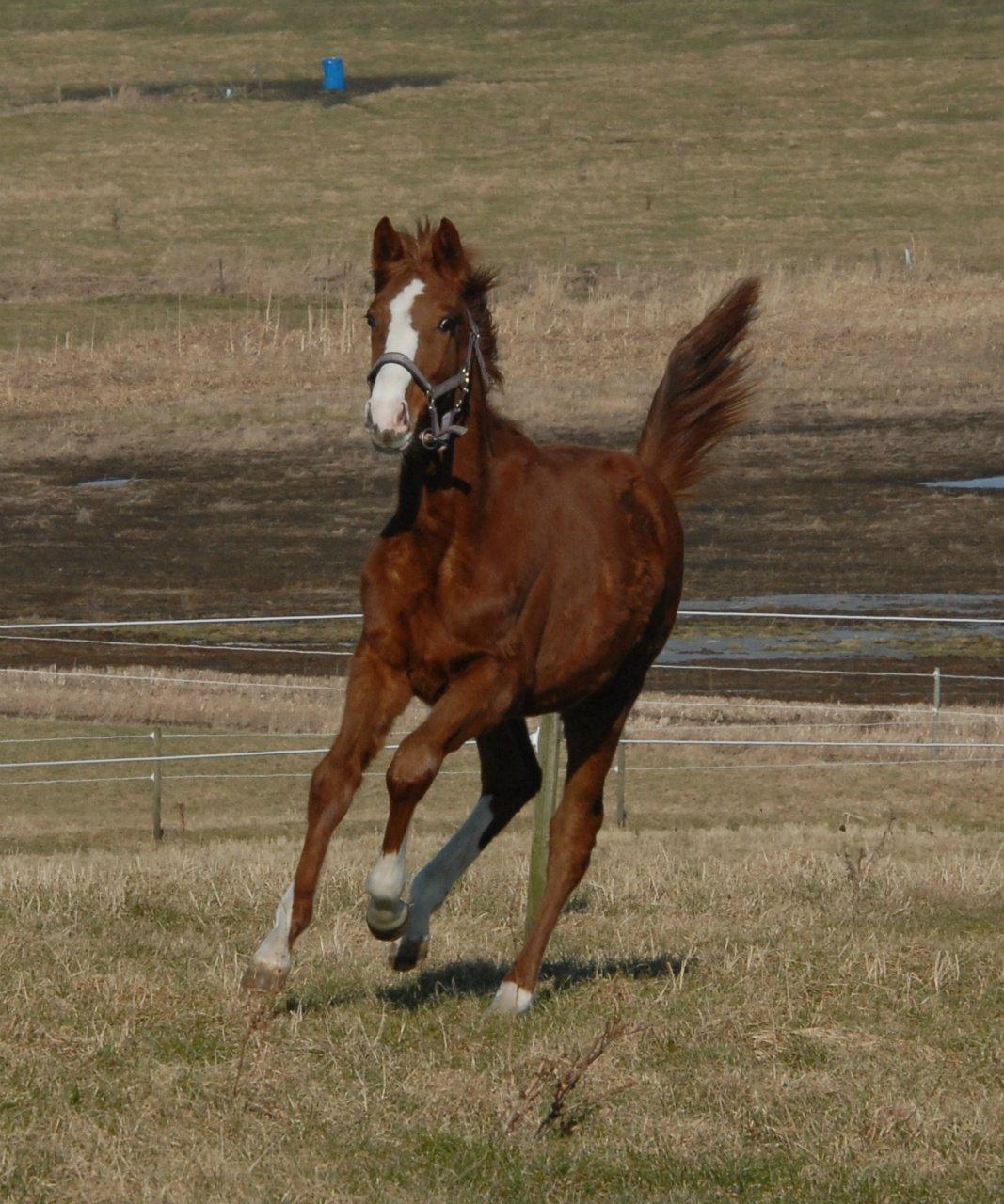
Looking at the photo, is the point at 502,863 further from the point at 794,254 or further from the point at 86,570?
the point at 794,254

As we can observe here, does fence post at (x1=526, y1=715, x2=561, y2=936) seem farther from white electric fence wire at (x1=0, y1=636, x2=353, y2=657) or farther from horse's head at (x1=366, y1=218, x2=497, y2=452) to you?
white electric fence wire at (x1=0, y1=636, x2=353, y2=657)

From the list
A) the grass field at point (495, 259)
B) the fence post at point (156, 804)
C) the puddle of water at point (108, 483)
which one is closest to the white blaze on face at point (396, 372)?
the grass field at point (495, 259)

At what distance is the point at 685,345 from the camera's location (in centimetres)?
834

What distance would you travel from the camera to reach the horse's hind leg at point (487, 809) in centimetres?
682

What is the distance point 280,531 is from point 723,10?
214 ft

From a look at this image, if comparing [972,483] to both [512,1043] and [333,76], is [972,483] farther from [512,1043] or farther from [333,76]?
[333,76]

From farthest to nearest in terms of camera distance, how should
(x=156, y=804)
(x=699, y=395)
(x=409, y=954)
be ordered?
(x=156, y=804) < (x=699, y=395) < (x=409, y=954)

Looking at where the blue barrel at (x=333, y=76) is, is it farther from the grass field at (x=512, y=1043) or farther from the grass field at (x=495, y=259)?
the grass field at (x=512, y=1043)

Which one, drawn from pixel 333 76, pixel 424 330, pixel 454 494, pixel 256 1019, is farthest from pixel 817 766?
pixel 333 76

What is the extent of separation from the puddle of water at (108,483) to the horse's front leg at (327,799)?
26.8 metres

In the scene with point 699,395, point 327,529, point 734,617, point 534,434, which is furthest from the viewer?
point 534,434

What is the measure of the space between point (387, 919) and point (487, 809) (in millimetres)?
1050

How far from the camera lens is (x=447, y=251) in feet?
20.7

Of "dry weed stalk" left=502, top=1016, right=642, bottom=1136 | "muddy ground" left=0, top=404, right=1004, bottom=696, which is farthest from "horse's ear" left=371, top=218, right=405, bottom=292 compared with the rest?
"muddy ground" left=0, top=404, right=1004, bottom=696
